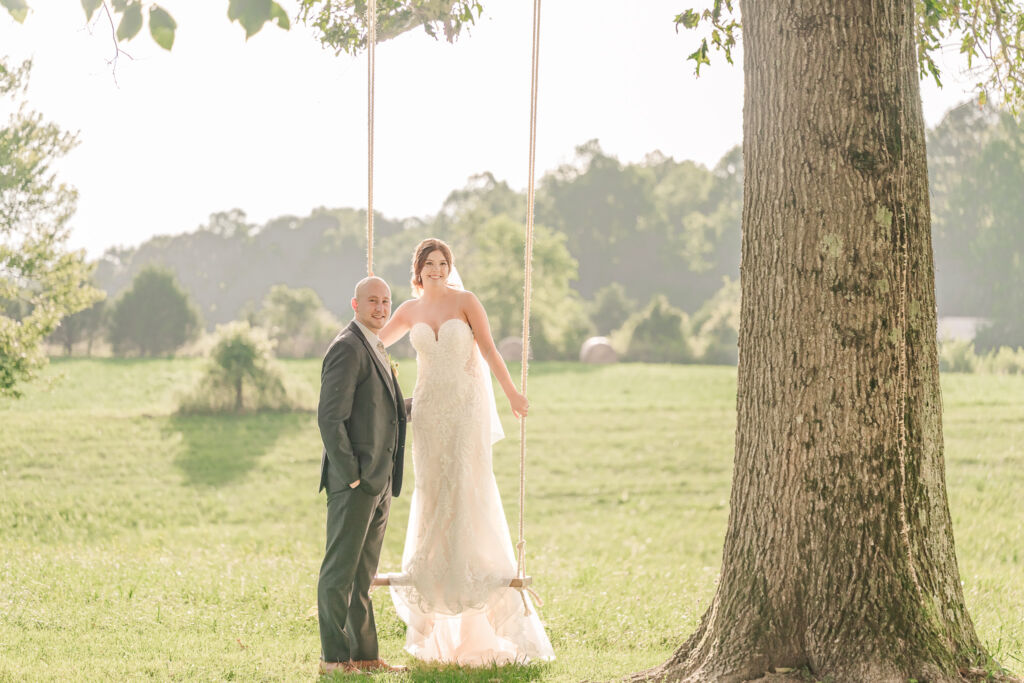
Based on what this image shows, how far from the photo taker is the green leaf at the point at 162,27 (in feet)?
10.3

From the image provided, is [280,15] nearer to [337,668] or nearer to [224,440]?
[337,668]

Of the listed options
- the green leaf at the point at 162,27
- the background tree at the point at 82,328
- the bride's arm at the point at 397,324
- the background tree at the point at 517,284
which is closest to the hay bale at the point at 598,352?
the background tree at the point at 517,284

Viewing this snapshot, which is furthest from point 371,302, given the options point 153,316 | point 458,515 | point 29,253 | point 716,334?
point 716,334

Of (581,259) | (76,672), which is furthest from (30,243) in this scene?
(581,259)

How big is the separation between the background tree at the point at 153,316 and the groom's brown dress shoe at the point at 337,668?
17.2 meters

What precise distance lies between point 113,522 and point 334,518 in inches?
448

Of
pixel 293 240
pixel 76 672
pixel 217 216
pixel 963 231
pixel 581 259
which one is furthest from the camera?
pixel 581 259

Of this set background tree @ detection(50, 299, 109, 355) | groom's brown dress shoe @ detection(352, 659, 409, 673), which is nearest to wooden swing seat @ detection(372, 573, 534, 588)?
groom's brown dress shoe @ detection(352, 659, 409, 673)

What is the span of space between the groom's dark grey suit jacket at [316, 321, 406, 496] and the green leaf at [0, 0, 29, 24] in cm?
180

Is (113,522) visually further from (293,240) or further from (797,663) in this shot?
(293,240)

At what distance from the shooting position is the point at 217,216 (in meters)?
26.8

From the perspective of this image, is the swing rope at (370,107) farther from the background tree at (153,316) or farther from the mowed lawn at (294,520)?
the background tree at (153,316)

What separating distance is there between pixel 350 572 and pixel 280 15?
8.57 feet

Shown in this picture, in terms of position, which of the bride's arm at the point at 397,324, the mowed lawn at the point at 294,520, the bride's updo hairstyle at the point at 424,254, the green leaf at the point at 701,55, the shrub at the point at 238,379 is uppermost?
the green leaf at the point at 701,55
